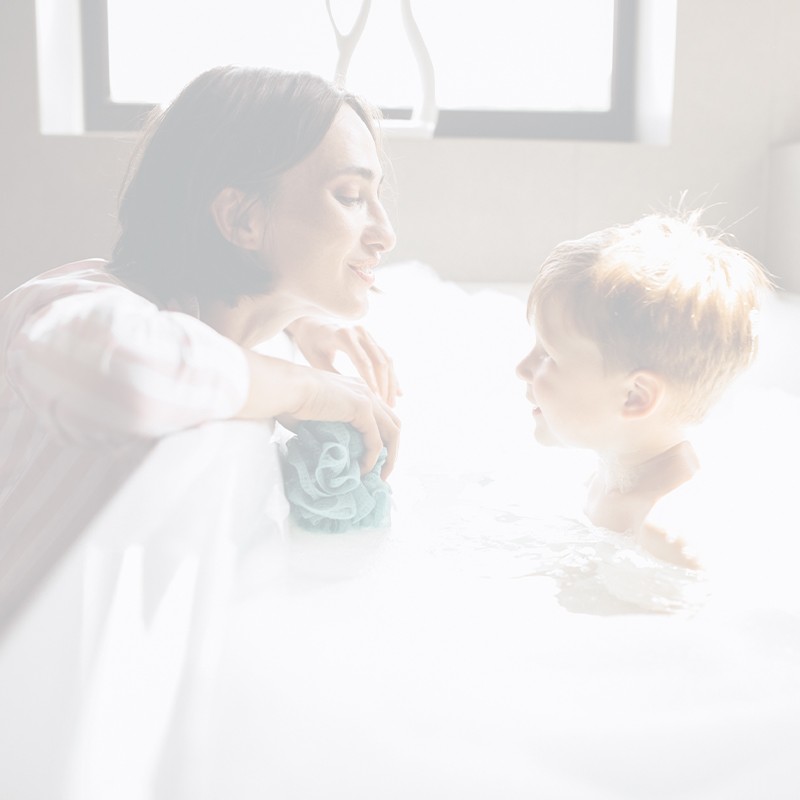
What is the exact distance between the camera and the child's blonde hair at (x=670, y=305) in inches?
45.8

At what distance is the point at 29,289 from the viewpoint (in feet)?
2.89

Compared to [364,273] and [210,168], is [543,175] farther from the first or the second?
[210,168]

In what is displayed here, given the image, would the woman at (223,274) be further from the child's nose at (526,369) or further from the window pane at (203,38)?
the window pane at (203,38)

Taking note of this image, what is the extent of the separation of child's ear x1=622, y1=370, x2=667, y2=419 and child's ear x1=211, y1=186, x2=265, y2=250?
504 mm

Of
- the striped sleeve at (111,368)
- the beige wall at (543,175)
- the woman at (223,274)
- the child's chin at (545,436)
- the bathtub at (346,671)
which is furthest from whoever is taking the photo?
the beige wall at (543,175)

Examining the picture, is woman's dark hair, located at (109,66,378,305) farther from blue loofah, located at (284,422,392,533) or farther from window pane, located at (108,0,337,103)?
window pane, located at (108,0,337,103)

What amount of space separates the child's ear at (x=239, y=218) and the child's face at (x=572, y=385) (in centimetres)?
40

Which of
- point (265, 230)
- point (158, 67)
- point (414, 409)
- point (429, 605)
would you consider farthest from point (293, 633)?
point (158, 67)

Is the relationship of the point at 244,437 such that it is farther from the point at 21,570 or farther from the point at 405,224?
the point at 405,224

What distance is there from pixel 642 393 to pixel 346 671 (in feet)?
2.08

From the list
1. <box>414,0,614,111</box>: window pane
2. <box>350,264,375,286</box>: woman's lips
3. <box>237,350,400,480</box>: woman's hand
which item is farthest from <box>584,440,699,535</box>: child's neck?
<box>414,0,614,111</box>: window pane

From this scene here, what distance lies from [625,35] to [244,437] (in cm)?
241

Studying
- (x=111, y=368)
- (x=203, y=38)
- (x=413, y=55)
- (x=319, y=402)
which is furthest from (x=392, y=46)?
(x=111, y=368)

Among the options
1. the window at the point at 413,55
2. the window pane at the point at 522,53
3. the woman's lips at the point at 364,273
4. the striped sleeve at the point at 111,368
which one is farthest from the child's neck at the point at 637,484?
the window pane at the point at 522,53
